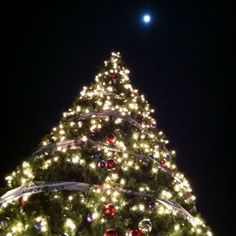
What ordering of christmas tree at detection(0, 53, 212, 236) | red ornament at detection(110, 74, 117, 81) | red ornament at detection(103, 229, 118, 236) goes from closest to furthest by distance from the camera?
red ornament at detection(103, 229, 118, 236)
christmas tree at detection(0, 53, 212, 236)
red ornament at detection(110, 74, 117, 81)

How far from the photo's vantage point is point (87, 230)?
3.17 m

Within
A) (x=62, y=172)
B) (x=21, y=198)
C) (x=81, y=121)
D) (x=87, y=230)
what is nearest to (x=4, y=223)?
(x=21, y=198)

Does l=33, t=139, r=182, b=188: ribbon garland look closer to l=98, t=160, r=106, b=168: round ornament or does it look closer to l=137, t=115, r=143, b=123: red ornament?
l=98, t=160, r=106, b=168: round ornament

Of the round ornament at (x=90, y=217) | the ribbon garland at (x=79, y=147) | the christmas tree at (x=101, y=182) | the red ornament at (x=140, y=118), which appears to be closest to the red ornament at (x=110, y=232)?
the christmas tree at (x=101, y=182)

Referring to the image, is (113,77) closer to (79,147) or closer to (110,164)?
(79,147)

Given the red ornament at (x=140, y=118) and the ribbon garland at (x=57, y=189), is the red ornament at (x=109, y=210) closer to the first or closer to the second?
the ribbon garland at (x=57, y=189)

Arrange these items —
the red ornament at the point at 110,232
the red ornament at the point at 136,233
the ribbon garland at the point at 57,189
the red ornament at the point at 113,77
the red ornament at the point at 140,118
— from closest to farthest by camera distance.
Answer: the red ornament at the point at 110,232
the red ornament at the point at 136,233
the ribbon garland at the point at 57,189
the red ornament at the point at 140,118
the red ornament at the point at 113,77

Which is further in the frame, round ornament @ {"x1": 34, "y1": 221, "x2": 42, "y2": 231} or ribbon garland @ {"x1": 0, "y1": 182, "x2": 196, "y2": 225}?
ribbon garland @ {"x1": 0, "y1": 182, "x2": 196, "y2": 225}

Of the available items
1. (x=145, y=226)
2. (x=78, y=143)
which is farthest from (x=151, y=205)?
(x=78, y=143)

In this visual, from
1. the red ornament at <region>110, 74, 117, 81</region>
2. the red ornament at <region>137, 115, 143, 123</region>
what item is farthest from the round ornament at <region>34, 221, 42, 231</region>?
the red ornament at <region>110, 74, 117, 81</region>

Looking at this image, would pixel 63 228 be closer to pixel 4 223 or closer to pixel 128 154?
pixel 4 223

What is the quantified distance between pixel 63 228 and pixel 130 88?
2791 mm

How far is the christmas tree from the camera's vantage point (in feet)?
10.4

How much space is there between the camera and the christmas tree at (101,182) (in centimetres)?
318
